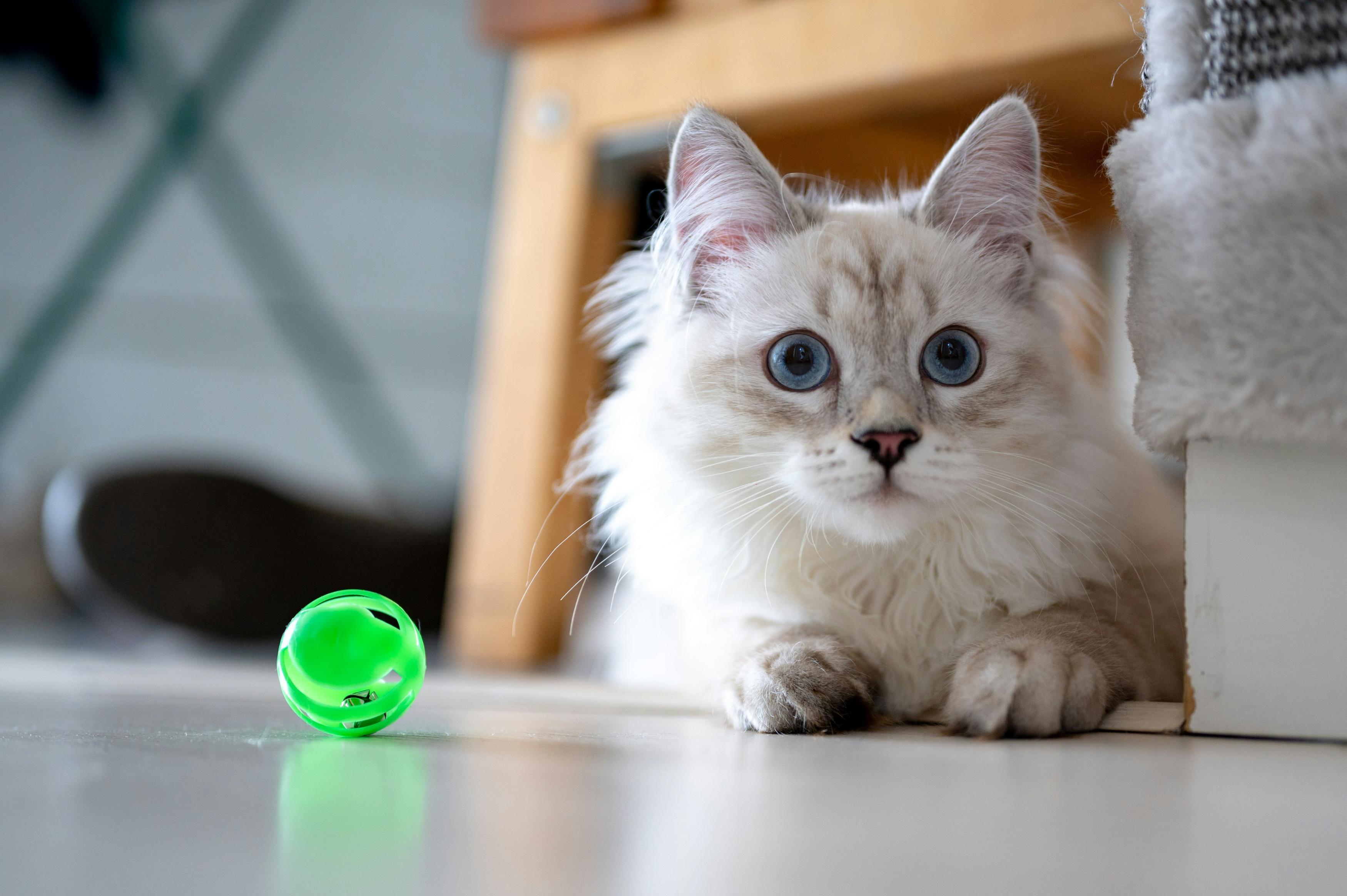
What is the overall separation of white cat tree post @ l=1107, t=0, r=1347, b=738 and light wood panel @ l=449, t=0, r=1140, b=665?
840 mm

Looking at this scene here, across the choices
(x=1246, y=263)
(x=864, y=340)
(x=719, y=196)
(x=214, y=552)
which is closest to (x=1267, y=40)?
(x=1246, y=263)

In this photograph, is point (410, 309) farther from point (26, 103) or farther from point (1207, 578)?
point (1207, 578)

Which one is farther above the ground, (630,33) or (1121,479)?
(630,33)

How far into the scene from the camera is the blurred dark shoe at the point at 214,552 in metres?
2.10

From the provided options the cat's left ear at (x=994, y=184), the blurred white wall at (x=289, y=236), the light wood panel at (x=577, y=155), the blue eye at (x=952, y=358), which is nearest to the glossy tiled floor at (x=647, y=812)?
the blue eye at (x=952, y=358)

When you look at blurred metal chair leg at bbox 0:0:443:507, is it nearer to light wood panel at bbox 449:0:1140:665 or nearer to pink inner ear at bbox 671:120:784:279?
light wood panel at bbox 449:0:1140:665

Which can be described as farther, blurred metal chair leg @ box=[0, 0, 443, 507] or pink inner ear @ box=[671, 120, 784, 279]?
blurred metal chair leg @ box=[0, 0, 443, 507]

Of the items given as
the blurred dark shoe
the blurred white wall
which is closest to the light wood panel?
the blurred dark shoe

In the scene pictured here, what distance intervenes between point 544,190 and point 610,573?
A: 0.83m

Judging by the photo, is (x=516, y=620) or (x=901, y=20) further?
(x=516, y=620)

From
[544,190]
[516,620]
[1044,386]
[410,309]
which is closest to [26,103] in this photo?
[410,309]

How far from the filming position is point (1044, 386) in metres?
1.08

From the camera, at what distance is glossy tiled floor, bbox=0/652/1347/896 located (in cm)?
45

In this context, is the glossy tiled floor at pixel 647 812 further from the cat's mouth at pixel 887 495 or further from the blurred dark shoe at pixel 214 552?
the blurred dark shoe at pixel 214 552
